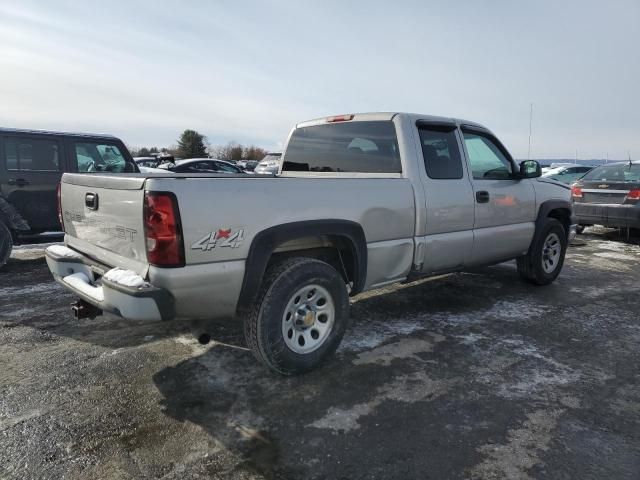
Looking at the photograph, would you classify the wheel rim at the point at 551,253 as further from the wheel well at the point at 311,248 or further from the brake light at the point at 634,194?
the brake light at the point at 634,194

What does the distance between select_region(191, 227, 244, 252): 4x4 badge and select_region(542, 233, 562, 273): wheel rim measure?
4357mm

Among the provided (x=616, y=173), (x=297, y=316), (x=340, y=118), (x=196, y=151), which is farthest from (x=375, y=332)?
(x=196, y=151)

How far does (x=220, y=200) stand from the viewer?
2.75 metres

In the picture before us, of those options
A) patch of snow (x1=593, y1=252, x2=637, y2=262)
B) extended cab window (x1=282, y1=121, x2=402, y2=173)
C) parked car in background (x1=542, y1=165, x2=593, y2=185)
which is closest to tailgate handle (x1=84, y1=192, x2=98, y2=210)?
extended cab window (x1=282, y1=121, x2=402, y2=173)

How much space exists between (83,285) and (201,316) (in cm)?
96

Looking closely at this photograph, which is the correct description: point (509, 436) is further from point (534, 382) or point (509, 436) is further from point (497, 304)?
point (497, 304)

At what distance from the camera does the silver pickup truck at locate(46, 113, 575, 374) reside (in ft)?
8.80

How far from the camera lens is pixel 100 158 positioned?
698cm

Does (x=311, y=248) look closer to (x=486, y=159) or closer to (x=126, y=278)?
(x=126, y=278)

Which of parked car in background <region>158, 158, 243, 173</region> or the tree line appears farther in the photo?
the tree line

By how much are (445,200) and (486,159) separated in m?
1.09

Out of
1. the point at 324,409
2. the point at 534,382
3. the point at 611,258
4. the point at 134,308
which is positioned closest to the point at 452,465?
the point at 324,409

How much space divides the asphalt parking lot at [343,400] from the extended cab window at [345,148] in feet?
4.94

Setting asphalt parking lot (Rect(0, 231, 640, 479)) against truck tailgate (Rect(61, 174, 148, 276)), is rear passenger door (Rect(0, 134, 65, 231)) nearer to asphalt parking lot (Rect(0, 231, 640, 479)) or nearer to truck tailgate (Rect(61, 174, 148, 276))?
Answer: asphalt parking lot (Rect(0, 231, 640, 479))
